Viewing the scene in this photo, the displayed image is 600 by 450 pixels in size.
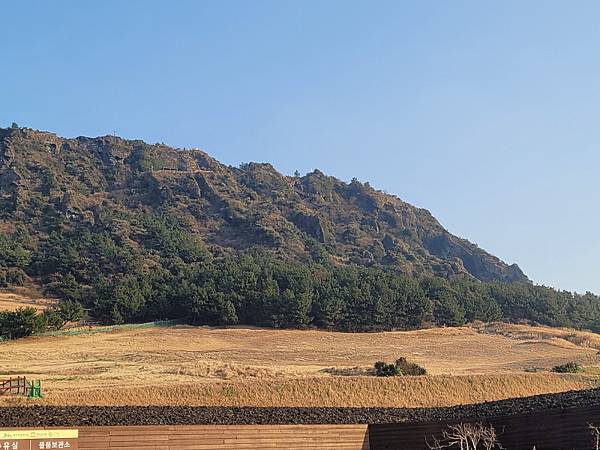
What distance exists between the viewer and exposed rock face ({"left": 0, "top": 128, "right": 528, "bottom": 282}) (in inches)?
4449

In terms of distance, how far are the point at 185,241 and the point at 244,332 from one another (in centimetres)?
4548

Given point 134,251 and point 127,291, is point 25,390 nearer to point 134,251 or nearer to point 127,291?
point 127,291

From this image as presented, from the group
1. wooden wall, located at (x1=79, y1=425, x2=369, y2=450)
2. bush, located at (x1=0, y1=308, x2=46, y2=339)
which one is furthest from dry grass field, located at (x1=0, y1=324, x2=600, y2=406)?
wooden wall, located at (x1=79, y1=425, x2=369, y2=450)

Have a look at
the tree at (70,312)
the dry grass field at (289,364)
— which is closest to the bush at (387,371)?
the dry grass field at (289,364)

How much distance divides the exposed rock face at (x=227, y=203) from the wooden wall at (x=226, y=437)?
3332 inches

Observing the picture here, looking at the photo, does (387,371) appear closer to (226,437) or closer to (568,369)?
(568,369)

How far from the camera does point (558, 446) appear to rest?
20.9 metres

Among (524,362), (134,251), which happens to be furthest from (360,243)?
(524,362)

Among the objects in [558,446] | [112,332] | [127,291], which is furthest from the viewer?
[127,291]

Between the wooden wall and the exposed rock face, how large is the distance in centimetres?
8464

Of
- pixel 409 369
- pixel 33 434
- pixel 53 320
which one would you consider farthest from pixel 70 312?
pixel 33 434

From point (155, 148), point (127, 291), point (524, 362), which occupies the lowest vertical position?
point (524, 362)

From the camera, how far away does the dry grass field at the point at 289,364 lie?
3233 centimetres

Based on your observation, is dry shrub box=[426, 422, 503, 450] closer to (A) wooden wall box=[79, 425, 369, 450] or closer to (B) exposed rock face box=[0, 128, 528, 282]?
(A) wooden wall box=[79, 425, 369, 450]
